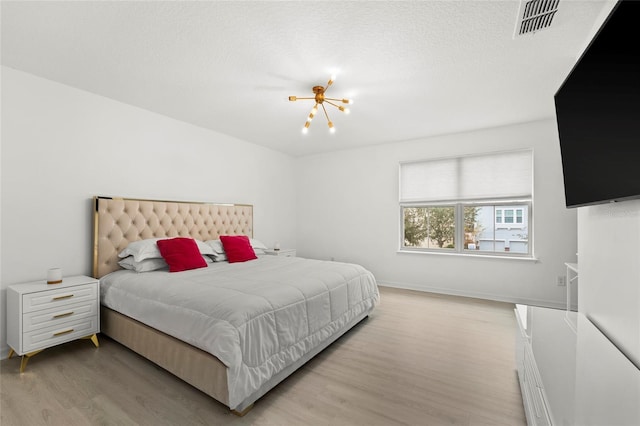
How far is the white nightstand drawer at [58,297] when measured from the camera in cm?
227

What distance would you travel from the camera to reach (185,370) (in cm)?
192

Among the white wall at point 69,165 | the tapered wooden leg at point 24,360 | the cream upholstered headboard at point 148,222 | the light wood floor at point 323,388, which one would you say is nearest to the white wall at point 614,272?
the light wood floor at point 323,388

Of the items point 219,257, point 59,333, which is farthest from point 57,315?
point 219,257

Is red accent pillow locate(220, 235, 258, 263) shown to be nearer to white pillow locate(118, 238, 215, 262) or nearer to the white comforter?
the white comforter

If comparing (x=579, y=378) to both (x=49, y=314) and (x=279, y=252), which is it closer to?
(x=49, y=314)

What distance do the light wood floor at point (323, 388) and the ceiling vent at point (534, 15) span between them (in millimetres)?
2541

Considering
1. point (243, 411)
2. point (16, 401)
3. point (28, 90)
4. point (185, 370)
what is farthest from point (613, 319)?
point (28, 90)

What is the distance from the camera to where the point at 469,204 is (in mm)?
4434

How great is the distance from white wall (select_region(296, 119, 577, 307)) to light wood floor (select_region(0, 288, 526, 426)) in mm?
1446

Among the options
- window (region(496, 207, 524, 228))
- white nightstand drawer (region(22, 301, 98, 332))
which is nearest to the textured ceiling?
window (region(496, 207, 524, 228))

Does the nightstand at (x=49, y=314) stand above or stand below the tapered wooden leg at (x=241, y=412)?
above

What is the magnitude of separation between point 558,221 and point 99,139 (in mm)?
5743

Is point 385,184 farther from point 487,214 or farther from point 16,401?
point 16,401

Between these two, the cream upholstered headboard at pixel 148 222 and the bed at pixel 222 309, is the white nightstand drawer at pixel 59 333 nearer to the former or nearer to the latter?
the bed at pixel 222 309
